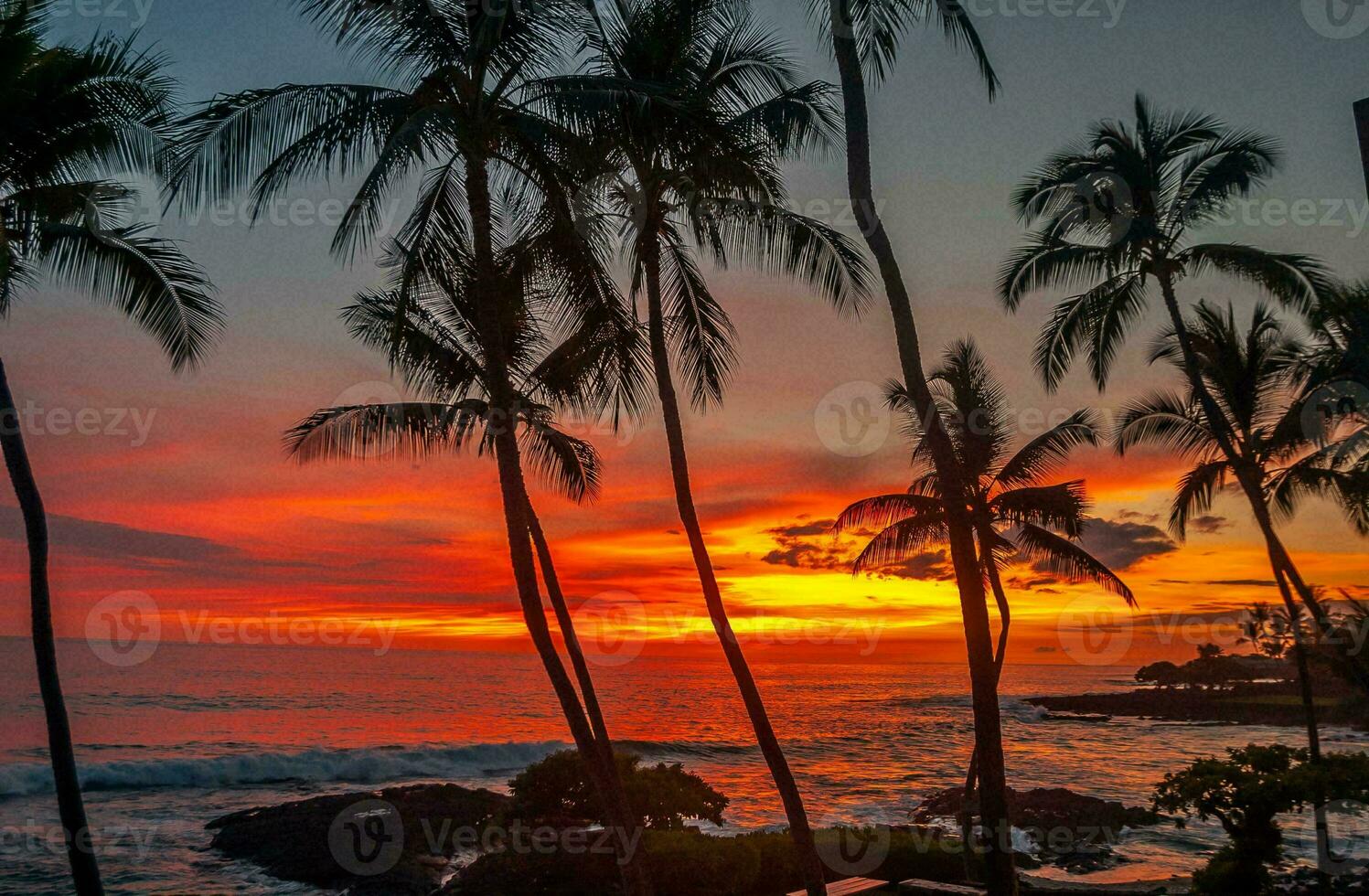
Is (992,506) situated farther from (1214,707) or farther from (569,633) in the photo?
(1214,707)

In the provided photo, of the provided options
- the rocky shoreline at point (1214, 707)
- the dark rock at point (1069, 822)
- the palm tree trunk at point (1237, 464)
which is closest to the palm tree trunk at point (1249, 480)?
the palm tree trunk at point (1237, 464)

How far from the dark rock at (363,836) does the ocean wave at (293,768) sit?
381 inches

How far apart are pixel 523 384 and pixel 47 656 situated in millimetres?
7104

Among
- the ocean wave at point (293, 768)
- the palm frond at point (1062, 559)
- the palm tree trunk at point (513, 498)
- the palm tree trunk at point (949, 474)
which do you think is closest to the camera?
the palm tree trunk at point (949, 474)

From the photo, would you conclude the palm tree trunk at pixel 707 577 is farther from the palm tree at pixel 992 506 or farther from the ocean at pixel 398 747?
the ocean at pixel 398 747

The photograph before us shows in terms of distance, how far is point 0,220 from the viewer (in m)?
9.24

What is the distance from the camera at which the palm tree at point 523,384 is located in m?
9.21

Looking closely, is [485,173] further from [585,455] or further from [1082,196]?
[1082,196]

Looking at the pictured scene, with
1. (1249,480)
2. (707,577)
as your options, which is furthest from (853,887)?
(1249,480)

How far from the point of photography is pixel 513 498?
890 centimetres

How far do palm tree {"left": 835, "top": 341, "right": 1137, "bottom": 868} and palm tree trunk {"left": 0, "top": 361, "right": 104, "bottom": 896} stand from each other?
12.3m

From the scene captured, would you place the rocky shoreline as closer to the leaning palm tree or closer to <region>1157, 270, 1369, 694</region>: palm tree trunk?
<region>1157, 270, 1369, 694</region>: palm tree trunk

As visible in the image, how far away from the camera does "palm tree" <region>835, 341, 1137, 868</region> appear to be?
55.3ft

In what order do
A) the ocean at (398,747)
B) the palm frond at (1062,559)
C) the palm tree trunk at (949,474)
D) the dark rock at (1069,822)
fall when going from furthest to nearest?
the ocean at (398,747) < the dark rock at (1069,822) < the palm frond at (1062,559) < the palm tree trunk at (949,474)
